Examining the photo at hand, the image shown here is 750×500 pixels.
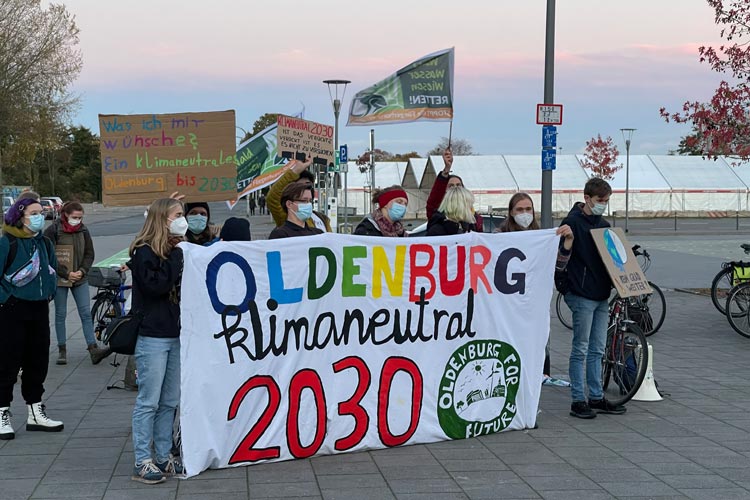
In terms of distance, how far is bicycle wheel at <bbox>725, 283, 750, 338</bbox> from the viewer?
12.0m

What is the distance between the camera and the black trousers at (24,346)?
686cm

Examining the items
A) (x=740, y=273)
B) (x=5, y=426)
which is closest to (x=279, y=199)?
(x=5, y=426)

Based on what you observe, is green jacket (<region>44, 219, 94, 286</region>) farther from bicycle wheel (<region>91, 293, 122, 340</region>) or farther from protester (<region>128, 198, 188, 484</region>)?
protester (<region>128, 198, 188, 484</region>)

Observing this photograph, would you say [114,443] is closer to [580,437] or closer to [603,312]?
[580,437]

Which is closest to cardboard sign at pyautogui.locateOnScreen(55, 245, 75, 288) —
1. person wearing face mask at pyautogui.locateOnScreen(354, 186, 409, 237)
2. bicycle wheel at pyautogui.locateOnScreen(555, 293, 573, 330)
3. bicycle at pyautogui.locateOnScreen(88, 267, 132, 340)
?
bicycle at pyautogui.locateOnScreen(88, 267, 132, 340)

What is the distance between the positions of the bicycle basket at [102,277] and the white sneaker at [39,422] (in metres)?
3.75

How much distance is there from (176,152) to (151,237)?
185 cm

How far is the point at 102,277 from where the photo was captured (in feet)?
35.3

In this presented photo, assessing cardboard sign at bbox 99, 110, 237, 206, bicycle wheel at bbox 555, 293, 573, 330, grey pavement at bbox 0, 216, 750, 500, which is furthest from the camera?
bicycle wheel at bbox 555, 293, 573, 330

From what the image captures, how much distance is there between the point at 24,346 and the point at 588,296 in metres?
4.32

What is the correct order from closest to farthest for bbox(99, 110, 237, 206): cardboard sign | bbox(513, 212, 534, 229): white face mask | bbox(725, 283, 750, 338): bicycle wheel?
bbox(99, 110, 237, 206): cardboard sign
bbox(513, 212, 534, 229): white face mask
bbox(725, 283, 750, 338): bicycle wheel

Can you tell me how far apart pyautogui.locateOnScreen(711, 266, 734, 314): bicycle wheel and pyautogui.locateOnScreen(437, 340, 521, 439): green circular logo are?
6198mm

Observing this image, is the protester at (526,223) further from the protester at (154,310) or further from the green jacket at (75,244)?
the green jacket at (75,244)

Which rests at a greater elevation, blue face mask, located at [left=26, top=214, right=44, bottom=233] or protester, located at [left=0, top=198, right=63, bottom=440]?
blue face mask, located at [left=26, top=214, right=44, bottom=233]
